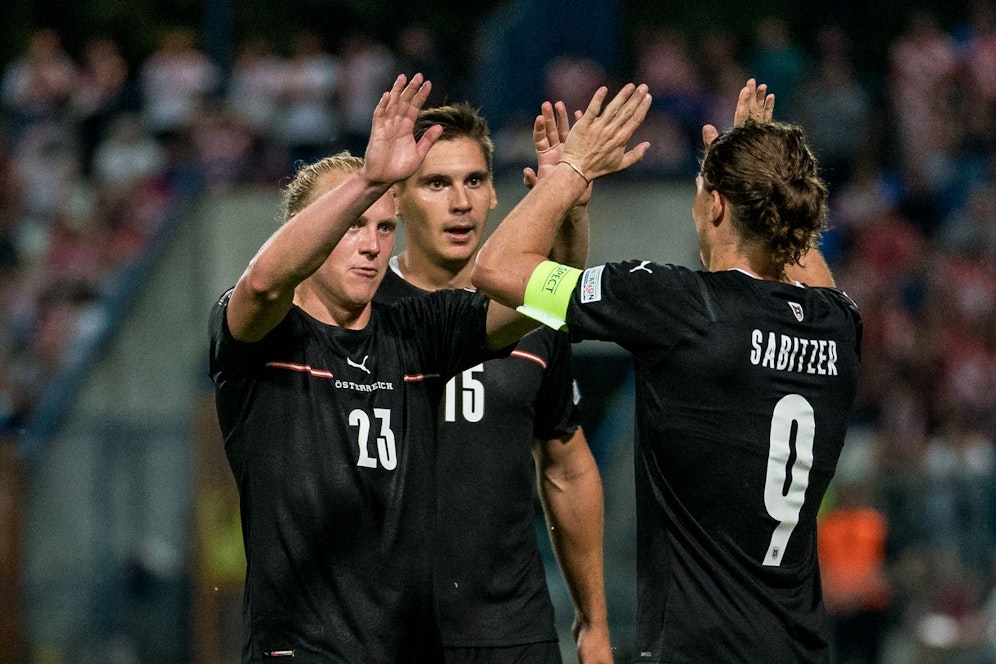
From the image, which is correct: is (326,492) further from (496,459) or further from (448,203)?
(448,203)

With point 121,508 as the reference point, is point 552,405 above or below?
above

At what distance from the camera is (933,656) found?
10.3 m

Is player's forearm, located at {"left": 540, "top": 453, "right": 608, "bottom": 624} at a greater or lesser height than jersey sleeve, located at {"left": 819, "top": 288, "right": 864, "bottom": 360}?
lesser

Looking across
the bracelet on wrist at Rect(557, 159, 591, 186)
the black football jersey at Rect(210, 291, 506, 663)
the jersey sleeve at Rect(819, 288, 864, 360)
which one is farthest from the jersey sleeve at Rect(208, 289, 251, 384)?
the jersey sleeve at Rect(819, 288, 864, 360)

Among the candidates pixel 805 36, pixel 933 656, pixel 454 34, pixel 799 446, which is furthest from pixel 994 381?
pixel 454 34

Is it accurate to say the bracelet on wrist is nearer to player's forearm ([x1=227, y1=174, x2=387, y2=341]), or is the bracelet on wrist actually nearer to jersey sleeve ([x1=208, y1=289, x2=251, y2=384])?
player's forearm ([x1=227, y1=174, x2=387, y2=341])

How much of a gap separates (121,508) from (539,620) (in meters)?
7.94

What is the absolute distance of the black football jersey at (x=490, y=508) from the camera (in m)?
5.14

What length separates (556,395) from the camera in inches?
216

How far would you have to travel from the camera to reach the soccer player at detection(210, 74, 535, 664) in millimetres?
4215

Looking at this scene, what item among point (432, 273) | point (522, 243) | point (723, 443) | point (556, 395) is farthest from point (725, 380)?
point (432, 273)

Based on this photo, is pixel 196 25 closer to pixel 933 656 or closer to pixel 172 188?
pixel 172 188

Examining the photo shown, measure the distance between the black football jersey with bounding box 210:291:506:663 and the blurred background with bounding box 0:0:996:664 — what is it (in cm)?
Result: 592

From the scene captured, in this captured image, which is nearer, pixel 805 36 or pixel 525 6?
pixel 525 6
